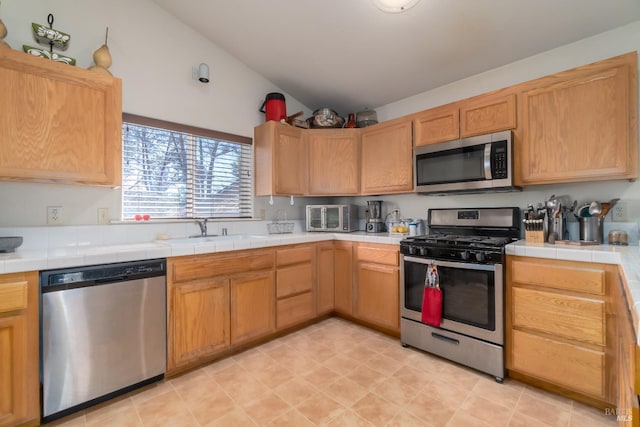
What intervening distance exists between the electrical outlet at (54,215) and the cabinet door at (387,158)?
8.69 ft

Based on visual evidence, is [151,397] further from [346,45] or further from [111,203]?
[346,45]

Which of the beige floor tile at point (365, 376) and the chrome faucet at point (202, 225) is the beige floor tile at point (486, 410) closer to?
the beige floor tile at point (365, 376)

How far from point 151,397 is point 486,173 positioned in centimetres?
285

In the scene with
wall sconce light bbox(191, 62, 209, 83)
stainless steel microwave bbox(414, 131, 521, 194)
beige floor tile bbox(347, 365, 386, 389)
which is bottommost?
beige floor tile bbox(347, 365, 386, 389)

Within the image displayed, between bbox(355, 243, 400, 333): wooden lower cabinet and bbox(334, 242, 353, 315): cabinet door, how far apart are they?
87mm

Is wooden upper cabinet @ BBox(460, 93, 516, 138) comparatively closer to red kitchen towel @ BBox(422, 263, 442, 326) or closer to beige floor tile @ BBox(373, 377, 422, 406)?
red kitchen towel @ BBox(422, 263, 442, 326)

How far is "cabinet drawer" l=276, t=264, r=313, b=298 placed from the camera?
267 centimetres

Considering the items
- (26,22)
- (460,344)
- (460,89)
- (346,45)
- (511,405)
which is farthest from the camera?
(460,89)

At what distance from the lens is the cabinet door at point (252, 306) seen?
235 cm

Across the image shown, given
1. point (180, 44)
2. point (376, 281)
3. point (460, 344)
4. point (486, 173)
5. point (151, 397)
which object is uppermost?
point (180, 44)

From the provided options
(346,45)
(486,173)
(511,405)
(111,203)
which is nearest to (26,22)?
(111,203)

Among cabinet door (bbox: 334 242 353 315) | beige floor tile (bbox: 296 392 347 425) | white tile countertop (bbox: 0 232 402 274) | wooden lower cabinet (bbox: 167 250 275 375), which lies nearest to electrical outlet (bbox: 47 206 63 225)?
white tile countertop (bbox: 0 232 402 274)

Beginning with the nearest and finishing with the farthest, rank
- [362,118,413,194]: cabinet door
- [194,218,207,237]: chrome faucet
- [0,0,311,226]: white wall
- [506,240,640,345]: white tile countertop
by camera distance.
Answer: [506,240,640,345]: white tile countertop → [0,0,311,226]: white wall → [194,218,207,237]: chrome faucet → [362,118,413,194]: cabinet door

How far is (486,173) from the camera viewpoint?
2.29m
